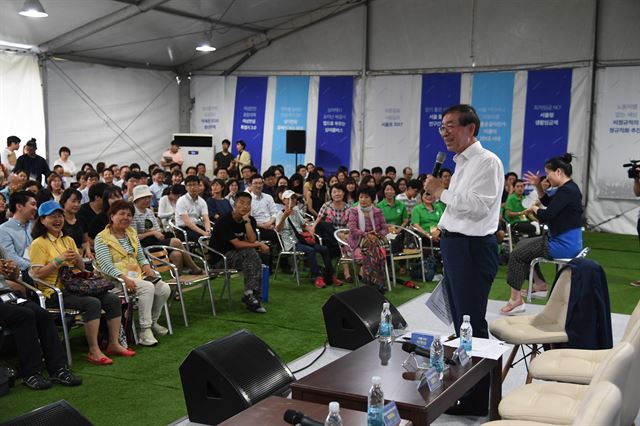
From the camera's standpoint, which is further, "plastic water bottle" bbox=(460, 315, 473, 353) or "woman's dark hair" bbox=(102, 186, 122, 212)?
"woman's dark hair" bbox=(102, 186, 122, 212)

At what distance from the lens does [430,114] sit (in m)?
14.3

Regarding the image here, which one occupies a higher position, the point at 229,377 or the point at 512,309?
the point at 229,377

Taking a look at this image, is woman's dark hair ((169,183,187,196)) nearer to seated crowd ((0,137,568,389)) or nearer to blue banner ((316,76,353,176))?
seated crowd ((0,137,568,389))

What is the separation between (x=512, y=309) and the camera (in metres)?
6.59

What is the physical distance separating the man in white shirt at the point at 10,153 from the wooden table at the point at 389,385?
9297 mm

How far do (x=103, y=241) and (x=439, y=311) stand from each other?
2.69 meters

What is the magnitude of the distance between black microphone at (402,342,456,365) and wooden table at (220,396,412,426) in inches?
30.3

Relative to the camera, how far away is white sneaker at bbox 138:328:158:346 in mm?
5383

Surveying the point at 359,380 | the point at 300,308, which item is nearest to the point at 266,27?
the point at 300,308

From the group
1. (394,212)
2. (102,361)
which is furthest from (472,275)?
(394,212)

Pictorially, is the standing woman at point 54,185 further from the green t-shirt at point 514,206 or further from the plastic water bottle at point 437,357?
the plastic water bottle at point 437,357

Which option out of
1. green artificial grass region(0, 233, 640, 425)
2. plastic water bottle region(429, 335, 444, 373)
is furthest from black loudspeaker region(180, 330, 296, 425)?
plastic water bottle region(429, 335, 444, 373)

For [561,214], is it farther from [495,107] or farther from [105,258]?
[495,107]

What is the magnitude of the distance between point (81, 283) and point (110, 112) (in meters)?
10.6
